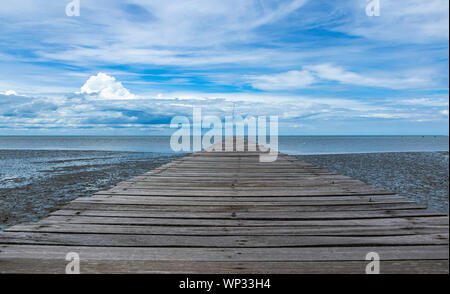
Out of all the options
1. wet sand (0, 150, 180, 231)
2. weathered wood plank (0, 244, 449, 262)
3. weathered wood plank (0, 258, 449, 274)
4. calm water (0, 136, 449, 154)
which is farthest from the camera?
calm water (0, 136, 449, 154)

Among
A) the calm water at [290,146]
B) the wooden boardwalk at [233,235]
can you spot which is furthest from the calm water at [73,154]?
the wooden boardwalk at [233,235]

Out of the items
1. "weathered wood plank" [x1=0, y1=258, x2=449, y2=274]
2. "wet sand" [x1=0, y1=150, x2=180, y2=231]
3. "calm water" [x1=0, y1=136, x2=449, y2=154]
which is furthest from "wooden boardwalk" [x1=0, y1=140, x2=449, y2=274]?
"calm water" [x1=0, y1=136, x2=449, y2=154]

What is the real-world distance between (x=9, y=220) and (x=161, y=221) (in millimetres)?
4749

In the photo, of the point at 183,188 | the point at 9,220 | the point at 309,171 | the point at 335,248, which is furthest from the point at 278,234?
the point at 9,220

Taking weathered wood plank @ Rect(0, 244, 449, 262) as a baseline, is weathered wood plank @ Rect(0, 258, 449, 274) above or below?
below

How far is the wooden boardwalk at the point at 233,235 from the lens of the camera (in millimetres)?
1973

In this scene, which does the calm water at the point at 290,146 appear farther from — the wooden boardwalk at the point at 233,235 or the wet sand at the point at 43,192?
the wooden boardwalk at the point at 233,235

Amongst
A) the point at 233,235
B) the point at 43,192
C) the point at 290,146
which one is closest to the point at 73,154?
the point at 43,192

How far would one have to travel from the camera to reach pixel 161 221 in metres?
2.82

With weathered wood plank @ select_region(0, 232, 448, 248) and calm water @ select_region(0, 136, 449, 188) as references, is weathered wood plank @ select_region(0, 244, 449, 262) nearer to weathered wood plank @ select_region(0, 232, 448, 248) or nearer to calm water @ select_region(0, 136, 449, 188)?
weathered wood plank @ select_region(0, 232, 448, 248)

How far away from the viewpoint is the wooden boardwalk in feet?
6.47

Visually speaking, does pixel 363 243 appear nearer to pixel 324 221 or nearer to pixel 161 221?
pixel 324 221

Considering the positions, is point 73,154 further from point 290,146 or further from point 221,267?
point 290,146

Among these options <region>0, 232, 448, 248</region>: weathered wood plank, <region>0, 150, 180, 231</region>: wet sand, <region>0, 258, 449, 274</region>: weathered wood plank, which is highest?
<region>0, 232, 448, 248</region>: weathered wood plank
